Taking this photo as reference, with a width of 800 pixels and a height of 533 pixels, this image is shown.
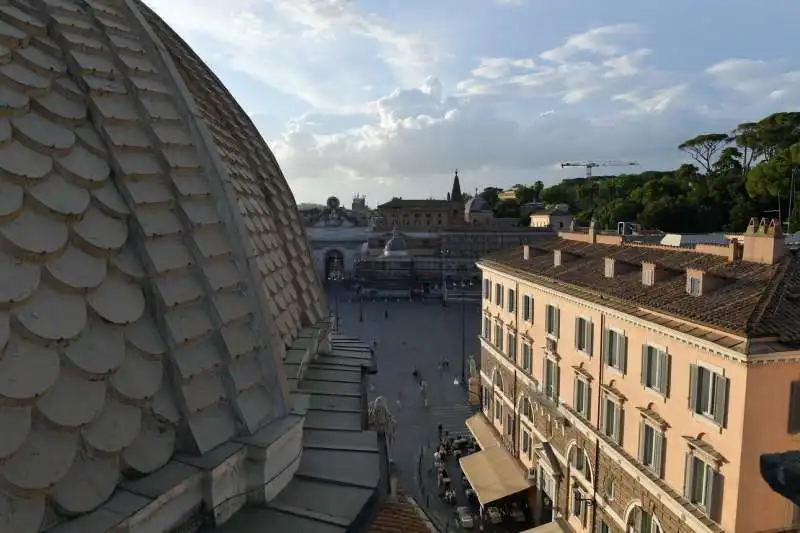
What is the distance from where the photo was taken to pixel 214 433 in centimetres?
505

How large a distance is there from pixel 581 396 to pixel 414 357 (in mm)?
21823

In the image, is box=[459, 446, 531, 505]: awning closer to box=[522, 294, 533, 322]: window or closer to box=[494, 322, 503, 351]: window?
box=[494, 322, 503, 351]: window

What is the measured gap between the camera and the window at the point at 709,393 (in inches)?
441

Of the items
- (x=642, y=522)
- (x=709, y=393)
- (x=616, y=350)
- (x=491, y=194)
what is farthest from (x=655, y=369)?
(x=491, y=194)

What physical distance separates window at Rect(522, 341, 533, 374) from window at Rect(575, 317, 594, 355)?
3.86m

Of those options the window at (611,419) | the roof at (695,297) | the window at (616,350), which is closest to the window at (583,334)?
the roof at (695,297)

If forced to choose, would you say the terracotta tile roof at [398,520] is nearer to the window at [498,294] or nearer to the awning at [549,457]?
the awning at [549,457]

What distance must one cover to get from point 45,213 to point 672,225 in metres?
47.7

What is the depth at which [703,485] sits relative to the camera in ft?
38.7

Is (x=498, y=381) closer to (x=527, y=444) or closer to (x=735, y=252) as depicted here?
(x=527, y=444)

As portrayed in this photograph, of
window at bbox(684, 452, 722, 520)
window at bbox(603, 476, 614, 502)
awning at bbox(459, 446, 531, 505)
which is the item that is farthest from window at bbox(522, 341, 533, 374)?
window at bbox(684, 452, 722, 520)

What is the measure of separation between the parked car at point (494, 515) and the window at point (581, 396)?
200 inches

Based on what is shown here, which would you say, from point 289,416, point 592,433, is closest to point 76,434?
point 289,416

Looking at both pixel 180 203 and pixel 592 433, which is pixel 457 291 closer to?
pixel 592 433
